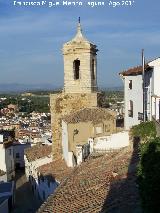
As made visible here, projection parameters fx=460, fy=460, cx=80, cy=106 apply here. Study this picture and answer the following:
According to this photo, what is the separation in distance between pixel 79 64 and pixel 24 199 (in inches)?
432

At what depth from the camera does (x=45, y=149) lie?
113 feet

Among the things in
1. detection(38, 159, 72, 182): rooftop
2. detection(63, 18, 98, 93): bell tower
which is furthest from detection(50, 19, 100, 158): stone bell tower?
detection(38, 159, 72, 182): rooftop

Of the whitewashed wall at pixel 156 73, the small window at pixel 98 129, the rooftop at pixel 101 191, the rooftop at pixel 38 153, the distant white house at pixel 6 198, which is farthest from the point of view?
the rooftop at pixel 38 153

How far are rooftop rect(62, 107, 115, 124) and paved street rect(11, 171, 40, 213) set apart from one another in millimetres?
6342

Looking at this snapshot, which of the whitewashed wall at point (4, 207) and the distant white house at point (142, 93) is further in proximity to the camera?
the whitewashed wall at point (4, 207)

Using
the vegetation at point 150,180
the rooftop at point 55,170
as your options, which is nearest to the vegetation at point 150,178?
the vegetation at point 150,180

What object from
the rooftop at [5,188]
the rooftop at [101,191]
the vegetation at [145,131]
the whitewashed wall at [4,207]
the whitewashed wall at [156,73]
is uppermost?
the whitewashed wall at [156,73]

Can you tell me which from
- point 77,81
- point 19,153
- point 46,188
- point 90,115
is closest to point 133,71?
point 90,115

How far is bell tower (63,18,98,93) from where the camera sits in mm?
27266

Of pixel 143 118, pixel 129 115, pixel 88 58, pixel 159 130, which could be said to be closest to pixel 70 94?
pixel 88 58

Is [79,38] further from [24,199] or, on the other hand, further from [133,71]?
[24,199]

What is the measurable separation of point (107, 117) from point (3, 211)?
7.60 meters

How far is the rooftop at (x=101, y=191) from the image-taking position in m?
10.4

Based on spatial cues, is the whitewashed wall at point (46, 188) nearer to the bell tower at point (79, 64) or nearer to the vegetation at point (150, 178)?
the bell tower at point (79, 64)
